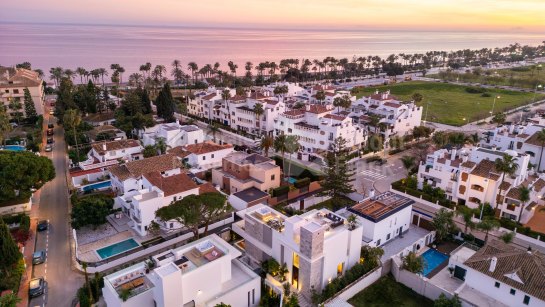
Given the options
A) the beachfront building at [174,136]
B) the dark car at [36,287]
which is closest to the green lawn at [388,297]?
the dark car at [36,287]

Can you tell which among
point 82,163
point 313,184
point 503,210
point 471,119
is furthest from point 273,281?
point 471,119

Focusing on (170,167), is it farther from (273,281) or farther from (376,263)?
(376,263)

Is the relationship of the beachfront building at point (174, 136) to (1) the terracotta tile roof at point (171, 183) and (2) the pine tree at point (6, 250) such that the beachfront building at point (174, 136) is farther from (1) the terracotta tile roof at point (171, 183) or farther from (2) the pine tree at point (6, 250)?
(2) the pine tree at point (6, 250)

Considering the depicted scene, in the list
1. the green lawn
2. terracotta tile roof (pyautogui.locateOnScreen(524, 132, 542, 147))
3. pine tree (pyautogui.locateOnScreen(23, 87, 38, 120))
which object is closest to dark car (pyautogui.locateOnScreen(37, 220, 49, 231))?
the green lawn

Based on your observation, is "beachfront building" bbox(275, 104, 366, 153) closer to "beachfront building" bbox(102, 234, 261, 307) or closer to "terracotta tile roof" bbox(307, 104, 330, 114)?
"terracotta tile roof" bbox(307, 104, 330, 114)

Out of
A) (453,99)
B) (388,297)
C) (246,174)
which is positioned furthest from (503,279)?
(453,99)

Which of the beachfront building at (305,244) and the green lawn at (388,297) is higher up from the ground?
the beachfront building at (305,244)
